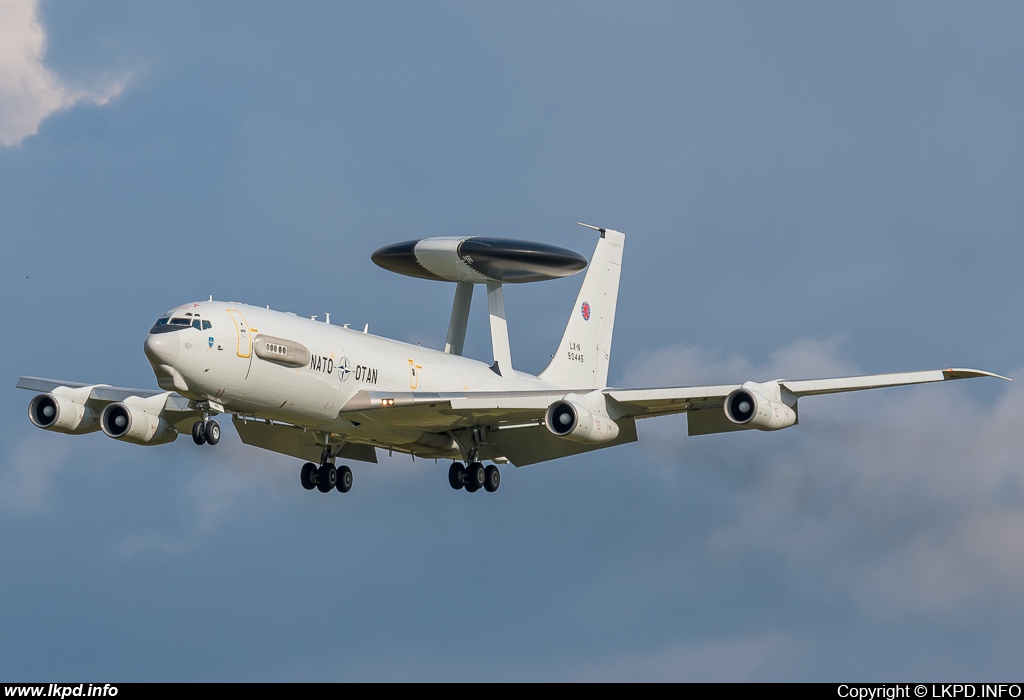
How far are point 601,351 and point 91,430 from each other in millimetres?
21225

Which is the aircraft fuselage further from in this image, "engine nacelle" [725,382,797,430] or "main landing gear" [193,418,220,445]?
"engine nacelle" [725,382,797,430]

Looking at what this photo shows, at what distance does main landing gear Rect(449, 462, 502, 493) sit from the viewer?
54031 mm

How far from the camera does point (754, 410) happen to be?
45.9 meters

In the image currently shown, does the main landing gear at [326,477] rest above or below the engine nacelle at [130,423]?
below

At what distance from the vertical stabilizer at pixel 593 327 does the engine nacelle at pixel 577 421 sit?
34.6 feet

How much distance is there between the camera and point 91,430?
5403 cm

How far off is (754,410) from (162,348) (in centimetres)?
1821

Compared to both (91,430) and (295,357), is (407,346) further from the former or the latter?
(91,430)

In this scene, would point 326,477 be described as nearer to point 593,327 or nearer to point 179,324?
point 179,324

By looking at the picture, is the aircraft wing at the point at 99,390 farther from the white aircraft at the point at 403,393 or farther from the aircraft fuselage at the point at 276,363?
the aircraft fuselage at the point at 276,363

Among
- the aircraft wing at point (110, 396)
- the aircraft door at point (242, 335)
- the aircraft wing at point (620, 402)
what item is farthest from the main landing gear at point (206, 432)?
the aircraft wing at point (110, 396)

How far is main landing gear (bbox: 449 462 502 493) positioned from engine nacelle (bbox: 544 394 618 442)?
5991 mm

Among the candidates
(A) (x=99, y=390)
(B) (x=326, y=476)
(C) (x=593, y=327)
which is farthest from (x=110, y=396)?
(C) (x=593, y=327)

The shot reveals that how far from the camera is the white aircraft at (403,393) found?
45.1 metres
